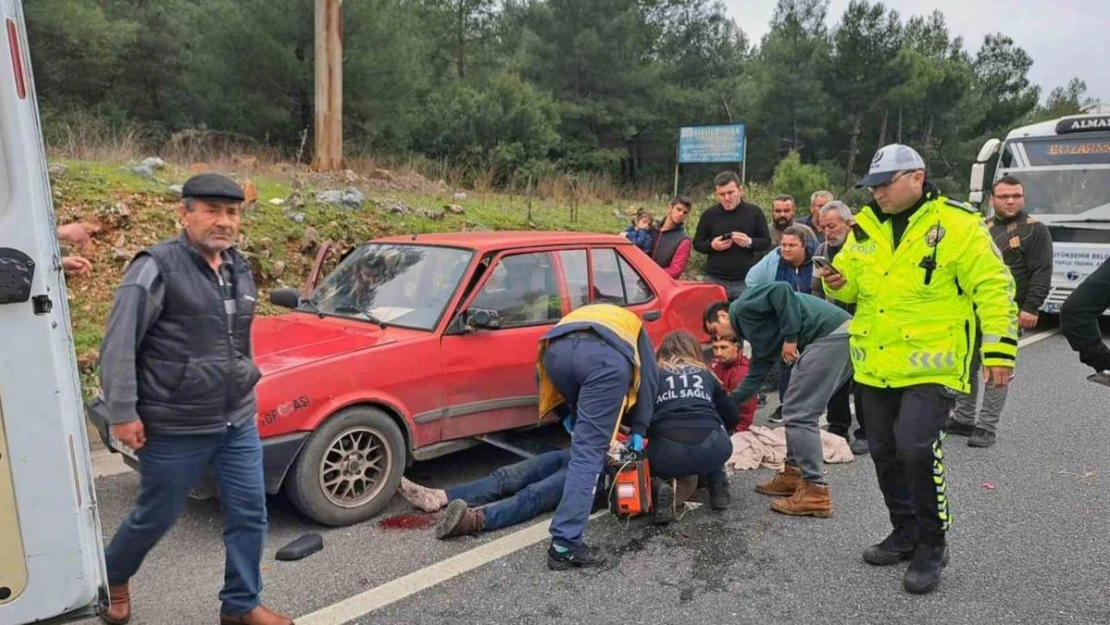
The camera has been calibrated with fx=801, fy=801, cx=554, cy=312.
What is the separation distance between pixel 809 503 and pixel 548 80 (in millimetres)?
30125

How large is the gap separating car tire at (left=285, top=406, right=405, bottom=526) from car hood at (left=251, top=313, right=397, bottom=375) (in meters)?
0.34

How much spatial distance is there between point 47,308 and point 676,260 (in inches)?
221

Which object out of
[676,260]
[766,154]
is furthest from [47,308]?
[766,154]

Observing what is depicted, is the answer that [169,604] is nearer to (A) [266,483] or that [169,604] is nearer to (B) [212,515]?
(A) [266,483]

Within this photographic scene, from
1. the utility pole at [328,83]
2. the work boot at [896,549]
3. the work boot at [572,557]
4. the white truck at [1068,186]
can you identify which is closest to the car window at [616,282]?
the work boot at [572,557]

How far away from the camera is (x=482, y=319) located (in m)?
4.38

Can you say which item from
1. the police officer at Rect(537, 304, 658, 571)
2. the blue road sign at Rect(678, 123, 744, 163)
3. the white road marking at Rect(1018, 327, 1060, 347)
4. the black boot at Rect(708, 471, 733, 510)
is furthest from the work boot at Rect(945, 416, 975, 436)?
the blue road sign at Rect(678, 123, 744, 163)

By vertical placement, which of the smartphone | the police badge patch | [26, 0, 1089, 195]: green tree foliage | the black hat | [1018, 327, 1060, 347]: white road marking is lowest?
[1018, 327, 1060, 347]: white road marking

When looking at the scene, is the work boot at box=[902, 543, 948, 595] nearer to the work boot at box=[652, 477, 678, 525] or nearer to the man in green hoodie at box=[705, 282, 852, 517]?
the man in green hoodie at box=[705, 282, 852, 517]

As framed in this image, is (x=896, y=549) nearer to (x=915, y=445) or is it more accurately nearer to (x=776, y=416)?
(x=915, y=445)

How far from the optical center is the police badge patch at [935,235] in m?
3.32

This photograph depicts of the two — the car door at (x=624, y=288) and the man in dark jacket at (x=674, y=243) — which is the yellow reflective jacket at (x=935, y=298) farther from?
the man in dark jacket at (x=674, y=243)

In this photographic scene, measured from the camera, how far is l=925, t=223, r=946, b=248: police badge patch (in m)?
3.32

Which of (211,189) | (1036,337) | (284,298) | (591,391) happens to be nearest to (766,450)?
(591,391)
